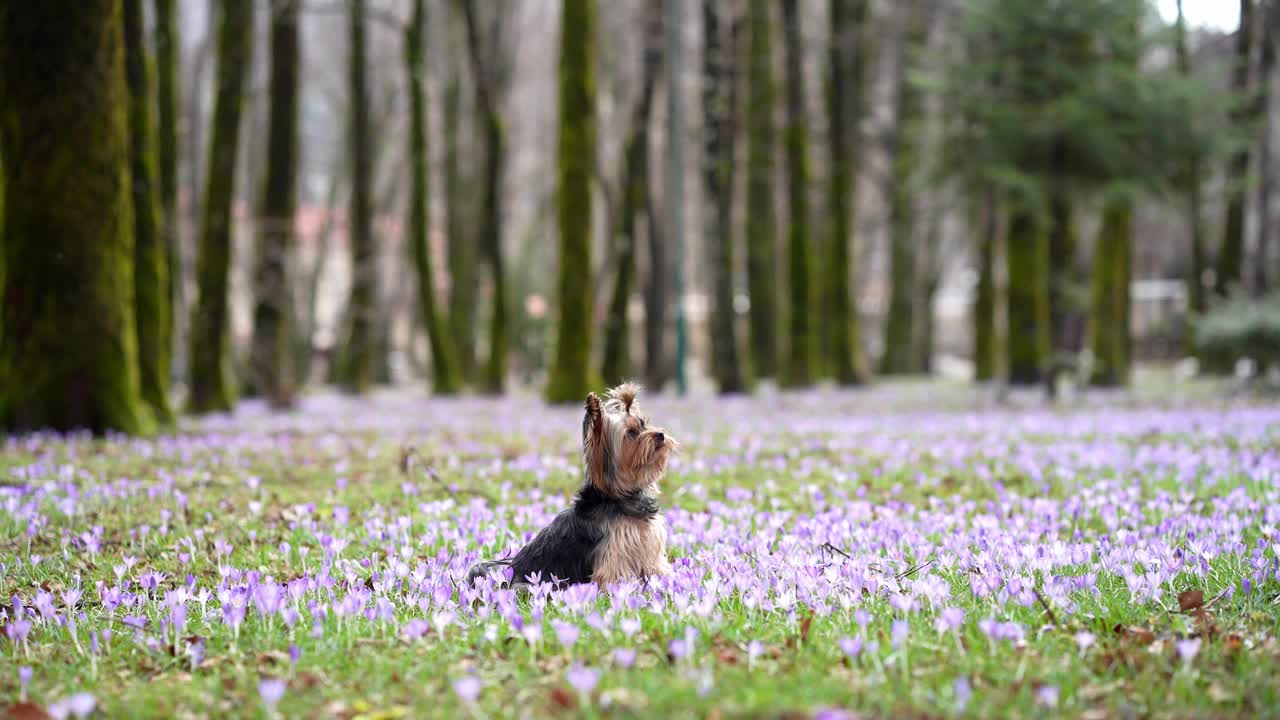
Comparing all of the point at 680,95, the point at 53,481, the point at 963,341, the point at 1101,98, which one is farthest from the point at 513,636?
the point at 963,341

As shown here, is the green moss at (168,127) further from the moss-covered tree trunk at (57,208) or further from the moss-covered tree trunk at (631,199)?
the moss-covered tree trunk at (631,199)

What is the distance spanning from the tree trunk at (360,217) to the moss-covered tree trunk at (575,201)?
6.67 metres

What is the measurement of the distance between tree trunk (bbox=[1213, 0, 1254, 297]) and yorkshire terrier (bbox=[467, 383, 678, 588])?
19.6 m

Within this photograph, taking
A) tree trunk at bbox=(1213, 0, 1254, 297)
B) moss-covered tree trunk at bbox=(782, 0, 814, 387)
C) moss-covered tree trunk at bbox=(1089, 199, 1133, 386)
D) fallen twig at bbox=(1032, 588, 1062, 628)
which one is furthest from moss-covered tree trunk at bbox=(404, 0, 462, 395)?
fallen twig at bbox=(1032, 588, 1062, 628)

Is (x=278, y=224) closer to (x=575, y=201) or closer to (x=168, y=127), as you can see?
(x=168, y=127)

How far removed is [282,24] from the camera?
18.1 m

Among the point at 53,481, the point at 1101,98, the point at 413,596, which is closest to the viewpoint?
the point at 413,596

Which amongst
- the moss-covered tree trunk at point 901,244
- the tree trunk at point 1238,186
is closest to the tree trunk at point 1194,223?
the tree trunk at point 1238,186

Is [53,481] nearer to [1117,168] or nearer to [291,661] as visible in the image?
[291,661]

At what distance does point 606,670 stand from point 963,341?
55.3 meters

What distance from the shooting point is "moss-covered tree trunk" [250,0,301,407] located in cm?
1688

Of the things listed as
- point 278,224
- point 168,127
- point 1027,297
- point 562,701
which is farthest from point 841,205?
point 562,701

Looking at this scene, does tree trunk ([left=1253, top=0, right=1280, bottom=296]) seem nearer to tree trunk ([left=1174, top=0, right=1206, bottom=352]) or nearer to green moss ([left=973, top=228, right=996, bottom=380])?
tree trunk ([left=1174, top=0, right=1206, bottom=352])

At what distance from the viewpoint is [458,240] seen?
89.8ft
